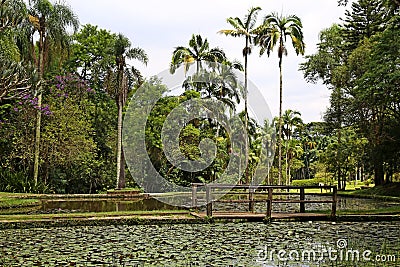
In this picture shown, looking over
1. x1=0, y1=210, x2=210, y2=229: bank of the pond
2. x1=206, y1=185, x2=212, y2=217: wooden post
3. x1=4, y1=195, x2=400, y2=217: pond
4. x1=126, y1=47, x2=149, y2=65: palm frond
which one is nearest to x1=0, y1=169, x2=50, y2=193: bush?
x1=4, y1=195, x2=400, y2=217: pond

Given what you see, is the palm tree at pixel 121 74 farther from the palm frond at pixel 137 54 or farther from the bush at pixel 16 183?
the bush at pixel 16 183

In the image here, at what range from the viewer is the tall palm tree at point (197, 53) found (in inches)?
1209

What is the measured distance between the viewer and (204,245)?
8.32 metres

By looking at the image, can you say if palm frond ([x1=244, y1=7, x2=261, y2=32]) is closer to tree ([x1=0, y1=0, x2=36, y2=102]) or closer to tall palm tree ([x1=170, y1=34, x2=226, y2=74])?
tall palm tree ([x1=170, y1=34, x2=226, y2=74])

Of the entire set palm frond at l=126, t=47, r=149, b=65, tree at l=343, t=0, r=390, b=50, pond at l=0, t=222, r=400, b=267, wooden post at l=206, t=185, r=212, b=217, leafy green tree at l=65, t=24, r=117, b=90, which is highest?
tree at l=343, t=0, r=390, b=50

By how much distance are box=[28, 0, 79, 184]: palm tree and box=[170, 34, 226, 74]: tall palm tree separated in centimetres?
817

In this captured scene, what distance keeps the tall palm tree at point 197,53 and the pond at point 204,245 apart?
805 inches

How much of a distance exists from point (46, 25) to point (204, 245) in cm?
1896

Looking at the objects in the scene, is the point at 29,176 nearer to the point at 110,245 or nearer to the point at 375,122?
the point at 110,245

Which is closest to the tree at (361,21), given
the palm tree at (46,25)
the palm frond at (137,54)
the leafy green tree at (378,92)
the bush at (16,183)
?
the leafy green tree at (378,92)

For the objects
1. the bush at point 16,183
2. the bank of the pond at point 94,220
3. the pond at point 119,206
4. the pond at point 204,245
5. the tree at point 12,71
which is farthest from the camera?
the bush at point 16,183

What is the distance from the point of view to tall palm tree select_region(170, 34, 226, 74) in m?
30.7

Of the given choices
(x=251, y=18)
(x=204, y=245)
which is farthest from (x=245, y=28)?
(x=204, y=245)

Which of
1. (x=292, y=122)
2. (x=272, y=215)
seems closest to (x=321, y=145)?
(x=292, y=122)
